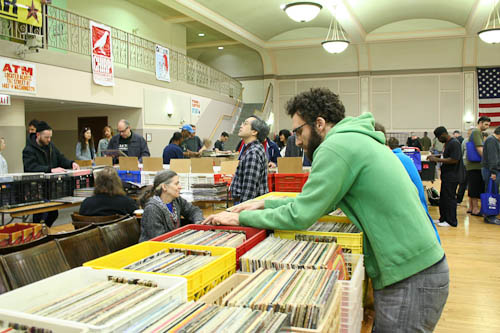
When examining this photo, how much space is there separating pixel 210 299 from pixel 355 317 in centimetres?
53

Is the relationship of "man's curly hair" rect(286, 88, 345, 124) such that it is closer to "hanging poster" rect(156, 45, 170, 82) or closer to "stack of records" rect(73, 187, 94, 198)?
"stack of records" rect(73, 187, 94, 198)

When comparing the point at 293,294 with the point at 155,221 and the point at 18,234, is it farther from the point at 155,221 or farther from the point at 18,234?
the point at 18,234

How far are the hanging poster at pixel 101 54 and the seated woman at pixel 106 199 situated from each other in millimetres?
6908

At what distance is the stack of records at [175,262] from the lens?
1.30 metres

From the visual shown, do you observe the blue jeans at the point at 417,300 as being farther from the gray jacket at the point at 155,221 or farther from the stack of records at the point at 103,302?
the gray jacket at the point at 155,221

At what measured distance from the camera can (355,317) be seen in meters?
1.44

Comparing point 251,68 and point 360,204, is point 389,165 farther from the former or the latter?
point 251,68

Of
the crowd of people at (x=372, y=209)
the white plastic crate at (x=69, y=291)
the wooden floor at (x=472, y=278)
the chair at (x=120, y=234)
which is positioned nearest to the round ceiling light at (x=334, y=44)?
the wooden floor at (x=472, y=278)

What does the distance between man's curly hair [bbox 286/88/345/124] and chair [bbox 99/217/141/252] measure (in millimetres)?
1674

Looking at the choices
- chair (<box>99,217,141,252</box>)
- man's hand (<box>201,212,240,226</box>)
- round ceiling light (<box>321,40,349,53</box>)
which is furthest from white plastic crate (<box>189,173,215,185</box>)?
round ceiling light (<box>321,40,349,53</box>)

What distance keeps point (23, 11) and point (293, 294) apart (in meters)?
8.70

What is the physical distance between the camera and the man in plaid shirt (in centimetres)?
362

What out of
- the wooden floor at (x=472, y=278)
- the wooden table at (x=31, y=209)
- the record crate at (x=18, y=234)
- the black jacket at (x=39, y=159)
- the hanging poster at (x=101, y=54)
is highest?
the hanging poster at (x=101, y=54)

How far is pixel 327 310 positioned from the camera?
1095 mm
